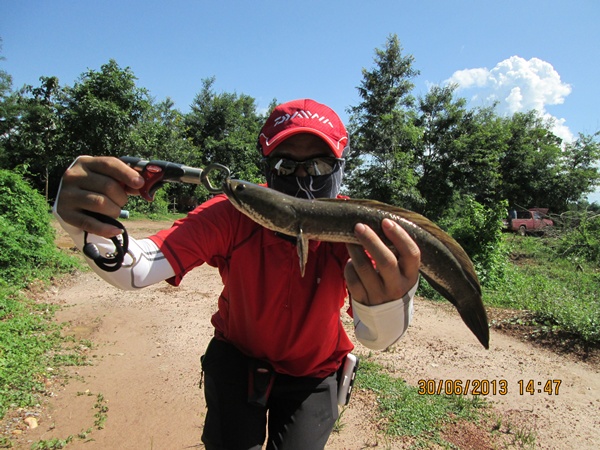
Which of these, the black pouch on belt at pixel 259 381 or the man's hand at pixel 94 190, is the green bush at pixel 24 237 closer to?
the man's hand at pixel 94 190

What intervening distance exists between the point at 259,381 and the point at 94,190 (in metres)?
1.33

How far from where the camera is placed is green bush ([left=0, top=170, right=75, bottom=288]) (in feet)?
25.4

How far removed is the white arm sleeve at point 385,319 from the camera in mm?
2004

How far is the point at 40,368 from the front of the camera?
15.4ft

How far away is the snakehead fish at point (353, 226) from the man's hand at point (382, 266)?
0.29 ft

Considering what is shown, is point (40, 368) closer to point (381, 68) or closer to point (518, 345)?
point (518, 345)

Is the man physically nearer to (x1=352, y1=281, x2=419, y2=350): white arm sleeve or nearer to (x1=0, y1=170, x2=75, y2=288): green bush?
(x1=352, y1=281, x2=419, y2=350): white arm sleeve

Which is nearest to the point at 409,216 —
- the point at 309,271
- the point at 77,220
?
the point at 309,271

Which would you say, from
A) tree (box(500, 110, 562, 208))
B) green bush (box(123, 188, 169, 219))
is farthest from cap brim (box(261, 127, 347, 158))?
tree (box(500, 110, 562, 208))

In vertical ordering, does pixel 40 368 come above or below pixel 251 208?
below

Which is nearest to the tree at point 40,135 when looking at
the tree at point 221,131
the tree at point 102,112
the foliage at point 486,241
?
the tree at point 102,112

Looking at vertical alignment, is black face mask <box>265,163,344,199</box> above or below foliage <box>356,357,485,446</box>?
above

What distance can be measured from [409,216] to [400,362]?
4209 mm

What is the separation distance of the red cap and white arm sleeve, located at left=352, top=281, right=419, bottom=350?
38.0 inches
